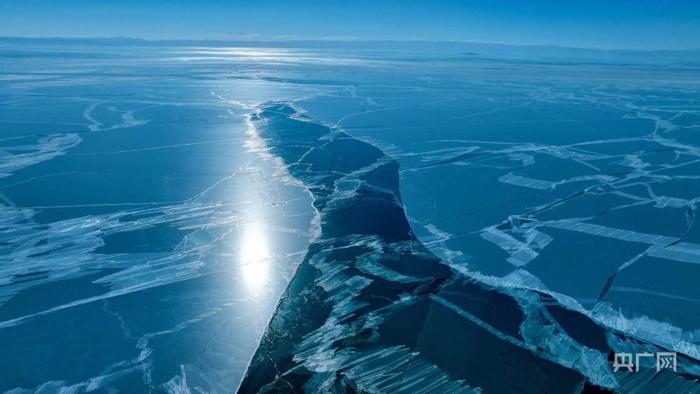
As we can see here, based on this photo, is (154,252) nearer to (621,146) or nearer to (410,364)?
(410,364)

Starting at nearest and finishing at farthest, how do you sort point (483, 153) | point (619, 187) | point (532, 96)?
1. point (619, 187)
2. point (483, 153)
3. point (532, 96)

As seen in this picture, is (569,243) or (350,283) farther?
(569,243)

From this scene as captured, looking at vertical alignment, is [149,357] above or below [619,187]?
below

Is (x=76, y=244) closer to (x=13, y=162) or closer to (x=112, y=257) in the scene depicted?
(x=112, y=257)

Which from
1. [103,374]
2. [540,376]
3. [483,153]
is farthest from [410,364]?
[483,153]

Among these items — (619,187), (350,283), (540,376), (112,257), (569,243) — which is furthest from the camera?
(619,187)

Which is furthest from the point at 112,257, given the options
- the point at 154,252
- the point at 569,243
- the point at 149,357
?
the point at 569,243
